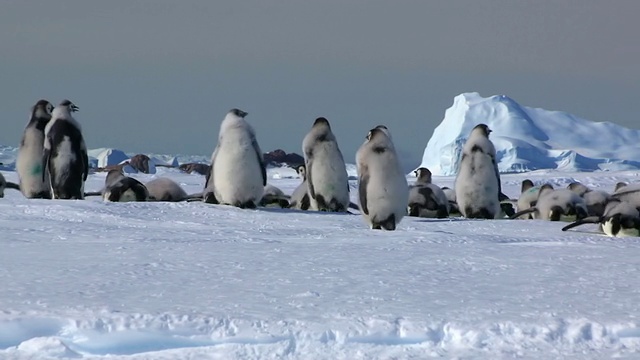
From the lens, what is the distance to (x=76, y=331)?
284 cm

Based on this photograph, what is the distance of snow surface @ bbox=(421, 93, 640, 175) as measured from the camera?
44.9 m

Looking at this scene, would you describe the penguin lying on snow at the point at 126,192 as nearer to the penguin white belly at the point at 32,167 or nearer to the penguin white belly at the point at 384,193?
the penguin white belly at the point at 32,167

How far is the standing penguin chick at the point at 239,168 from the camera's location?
843 cm

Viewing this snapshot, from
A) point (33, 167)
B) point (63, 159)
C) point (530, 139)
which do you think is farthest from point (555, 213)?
point (530, 139)

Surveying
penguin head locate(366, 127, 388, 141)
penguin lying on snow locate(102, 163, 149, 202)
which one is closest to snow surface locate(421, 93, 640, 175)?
penguin lying on snow locate(102, 163, 149, 202)

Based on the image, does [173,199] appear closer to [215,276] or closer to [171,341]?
[215,276]

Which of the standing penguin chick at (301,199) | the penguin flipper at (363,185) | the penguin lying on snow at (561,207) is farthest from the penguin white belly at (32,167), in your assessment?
the penguin lying on snow at (561,207)

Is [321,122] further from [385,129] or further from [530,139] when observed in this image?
[530,139]

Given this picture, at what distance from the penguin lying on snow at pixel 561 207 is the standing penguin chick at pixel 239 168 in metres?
2.55

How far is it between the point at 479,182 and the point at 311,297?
238 inches

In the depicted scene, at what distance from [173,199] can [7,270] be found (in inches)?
278

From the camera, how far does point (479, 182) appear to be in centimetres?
920

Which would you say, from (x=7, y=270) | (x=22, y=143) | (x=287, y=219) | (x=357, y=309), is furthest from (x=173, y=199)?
(x=357, y=309)

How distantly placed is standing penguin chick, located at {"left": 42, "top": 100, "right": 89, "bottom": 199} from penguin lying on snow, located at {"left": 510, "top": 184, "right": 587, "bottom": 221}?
4.18m
